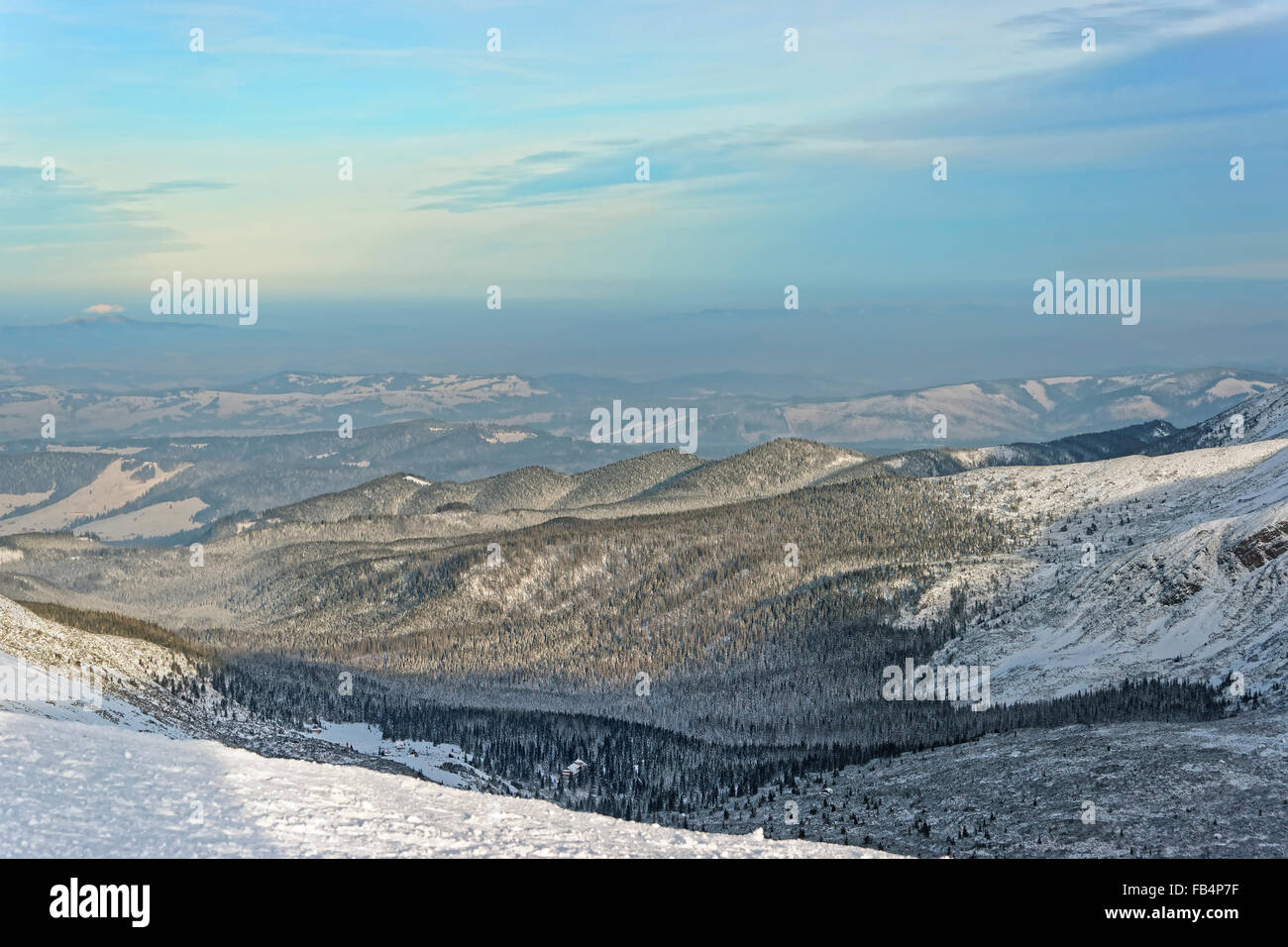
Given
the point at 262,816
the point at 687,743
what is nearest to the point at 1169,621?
the point at 687,743

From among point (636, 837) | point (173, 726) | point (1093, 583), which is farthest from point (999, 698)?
point (636, 837)

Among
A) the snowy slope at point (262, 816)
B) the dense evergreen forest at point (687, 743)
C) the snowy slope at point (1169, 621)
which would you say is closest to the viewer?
the snowy slope at point (262, 816)

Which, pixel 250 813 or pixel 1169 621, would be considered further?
pixel 1169 621

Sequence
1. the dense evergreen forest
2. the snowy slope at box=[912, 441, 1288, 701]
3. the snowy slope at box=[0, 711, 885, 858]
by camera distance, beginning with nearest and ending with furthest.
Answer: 1. the snowy slope at box=[0, 711, 885, 858]
2. the dense evergreen forest
3. the snowy slope at box=[912, 441, 1288, 701]

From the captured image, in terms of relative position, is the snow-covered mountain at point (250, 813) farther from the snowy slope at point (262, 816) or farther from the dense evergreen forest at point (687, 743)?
the dense evergreen forest at point (687, 743)

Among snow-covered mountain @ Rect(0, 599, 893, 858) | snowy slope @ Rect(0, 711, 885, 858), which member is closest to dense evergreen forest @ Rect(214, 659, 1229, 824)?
snow-covered mountain @ Rect(0, 599, 893, 858)

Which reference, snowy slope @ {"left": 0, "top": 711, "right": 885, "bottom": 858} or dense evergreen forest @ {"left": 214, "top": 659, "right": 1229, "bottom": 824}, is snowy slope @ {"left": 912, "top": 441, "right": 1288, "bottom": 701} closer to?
dense evergreen forest @ {"left": 214, "top": 659, "right": 1229, "bottom": 824}

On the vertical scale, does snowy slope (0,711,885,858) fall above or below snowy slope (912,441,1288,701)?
above

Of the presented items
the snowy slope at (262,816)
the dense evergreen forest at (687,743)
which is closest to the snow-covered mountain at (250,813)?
the snowy slope at (262,816)

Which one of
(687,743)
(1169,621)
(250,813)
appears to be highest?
(250,813)

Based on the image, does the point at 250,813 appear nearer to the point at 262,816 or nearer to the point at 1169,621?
the point at 262,816
